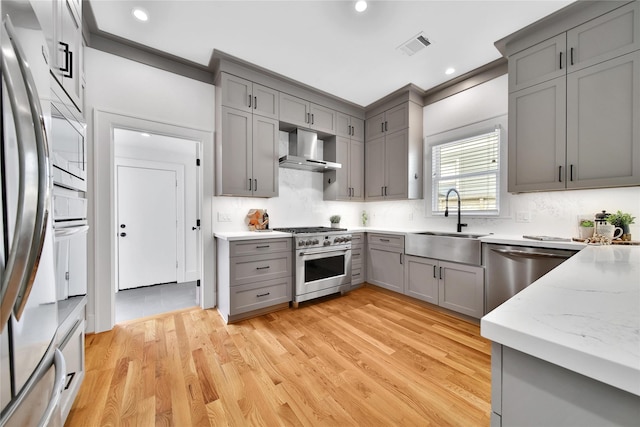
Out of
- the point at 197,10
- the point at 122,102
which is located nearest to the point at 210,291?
the point at 122,102

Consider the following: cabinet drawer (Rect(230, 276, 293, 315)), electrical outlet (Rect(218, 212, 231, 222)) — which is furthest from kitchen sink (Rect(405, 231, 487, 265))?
electrical outlet (Rect(218, 212, 231, 222))

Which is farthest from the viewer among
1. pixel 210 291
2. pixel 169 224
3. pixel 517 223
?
pixel 169 224

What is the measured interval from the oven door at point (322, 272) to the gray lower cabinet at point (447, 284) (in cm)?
81

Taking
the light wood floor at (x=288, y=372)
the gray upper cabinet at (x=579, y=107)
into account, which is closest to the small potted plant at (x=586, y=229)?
the gray upper cabinet at (x=579, y=107)

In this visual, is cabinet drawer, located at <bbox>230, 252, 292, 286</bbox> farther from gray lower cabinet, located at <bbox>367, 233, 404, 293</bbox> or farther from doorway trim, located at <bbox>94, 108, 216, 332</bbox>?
gray lower cabinet, located at <bbox>367, 233, 404, 293</bbox>

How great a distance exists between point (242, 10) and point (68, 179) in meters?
1.84

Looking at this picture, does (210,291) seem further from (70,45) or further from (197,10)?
(197,10)

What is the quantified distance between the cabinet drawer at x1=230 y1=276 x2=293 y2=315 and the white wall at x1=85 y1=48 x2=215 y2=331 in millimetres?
1227

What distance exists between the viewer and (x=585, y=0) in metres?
1.98

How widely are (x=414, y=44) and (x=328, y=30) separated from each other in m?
0.89

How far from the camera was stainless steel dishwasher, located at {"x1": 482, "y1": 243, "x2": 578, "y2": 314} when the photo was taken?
6.75 feet

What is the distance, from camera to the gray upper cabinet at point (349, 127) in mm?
3799

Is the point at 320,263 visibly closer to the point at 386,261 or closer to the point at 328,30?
the point at 386,261

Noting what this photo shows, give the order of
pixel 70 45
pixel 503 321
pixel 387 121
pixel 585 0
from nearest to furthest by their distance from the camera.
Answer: pixel 503 321 < pixel 70 45 < pixel 585 0 < pixel 387 121
